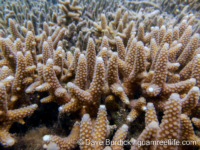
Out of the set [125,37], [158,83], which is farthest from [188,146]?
[125,37]

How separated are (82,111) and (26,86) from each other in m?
0.89

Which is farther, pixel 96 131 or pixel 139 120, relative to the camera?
pixel 139 120

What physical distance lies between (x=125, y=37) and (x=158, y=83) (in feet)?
5.77

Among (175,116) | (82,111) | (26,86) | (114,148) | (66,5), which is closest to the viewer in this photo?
(175,116)

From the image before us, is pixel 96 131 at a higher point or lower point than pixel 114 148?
higher

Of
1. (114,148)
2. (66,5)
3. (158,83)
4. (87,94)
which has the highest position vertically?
(66,5)

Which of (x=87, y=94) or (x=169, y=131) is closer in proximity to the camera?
(x=169, y=131)

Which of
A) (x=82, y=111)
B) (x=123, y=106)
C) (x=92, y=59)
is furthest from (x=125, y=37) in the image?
(x=82, y=111)

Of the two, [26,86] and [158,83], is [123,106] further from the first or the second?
[26,86]

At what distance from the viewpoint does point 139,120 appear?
167 cm

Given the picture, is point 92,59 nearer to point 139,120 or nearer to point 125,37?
point 139,120

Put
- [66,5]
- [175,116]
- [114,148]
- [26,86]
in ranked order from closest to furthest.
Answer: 1. [175,116]
2. [114,148]
3. [26,86]
4. [66,5]

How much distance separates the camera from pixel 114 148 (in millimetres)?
1319

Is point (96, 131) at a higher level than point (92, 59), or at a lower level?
lower
